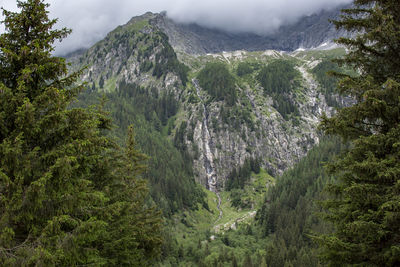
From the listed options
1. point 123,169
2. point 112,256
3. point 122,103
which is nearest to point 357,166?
point 112,256

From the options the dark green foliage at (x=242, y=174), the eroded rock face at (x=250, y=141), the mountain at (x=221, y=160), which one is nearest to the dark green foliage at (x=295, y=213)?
the mountain at (x=221, y=160)

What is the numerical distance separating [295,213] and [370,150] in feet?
307

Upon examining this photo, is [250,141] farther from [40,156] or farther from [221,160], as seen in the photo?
[40,156]

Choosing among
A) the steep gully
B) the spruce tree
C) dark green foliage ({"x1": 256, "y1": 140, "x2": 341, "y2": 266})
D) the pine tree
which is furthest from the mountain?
the pine tree

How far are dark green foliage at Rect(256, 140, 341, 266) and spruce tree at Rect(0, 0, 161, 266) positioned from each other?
65578 millimetres

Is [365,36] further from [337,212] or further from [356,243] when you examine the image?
[356,243]

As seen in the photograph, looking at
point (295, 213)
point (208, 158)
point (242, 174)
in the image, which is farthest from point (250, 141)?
point (295, 213)

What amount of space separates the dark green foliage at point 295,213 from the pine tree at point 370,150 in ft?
197

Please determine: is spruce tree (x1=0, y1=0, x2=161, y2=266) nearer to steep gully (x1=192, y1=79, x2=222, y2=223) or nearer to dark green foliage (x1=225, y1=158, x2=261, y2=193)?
steep gully (x1=192, y1=79, x2=222, y2=223)

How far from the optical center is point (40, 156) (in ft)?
30.2

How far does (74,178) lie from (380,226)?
11389 millimetres

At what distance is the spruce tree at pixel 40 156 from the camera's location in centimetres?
845

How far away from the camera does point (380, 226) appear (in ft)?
29.6

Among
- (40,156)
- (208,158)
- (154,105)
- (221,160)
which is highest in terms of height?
(154,105)
